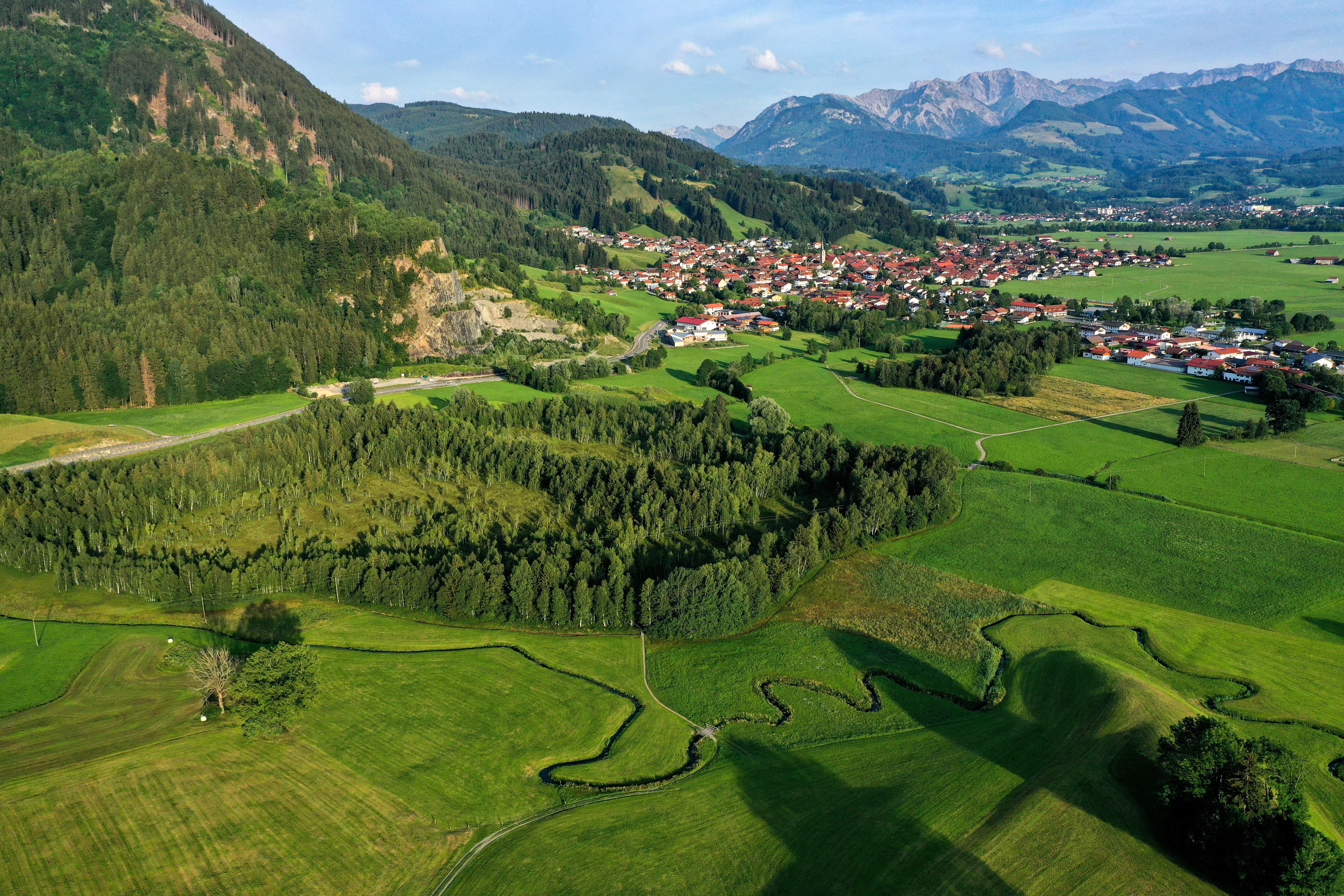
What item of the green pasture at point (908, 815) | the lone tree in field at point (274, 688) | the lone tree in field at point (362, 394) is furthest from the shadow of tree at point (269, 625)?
the lone tree in field at point (362, 394)

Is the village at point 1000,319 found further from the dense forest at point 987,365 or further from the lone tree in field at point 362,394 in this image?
the lone tree in field at point 362,394

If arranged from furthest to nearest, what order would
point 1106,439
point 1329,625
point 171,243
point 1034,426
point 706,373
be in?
point 171,243 < point 706,373 < point 1034,426 < point 1106,439 < point 1329,625

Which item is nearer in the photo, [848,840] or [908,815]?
[848,840]

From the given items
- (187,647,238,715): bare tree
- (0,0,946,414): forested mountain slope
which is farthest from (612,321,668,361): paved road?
(187,647,238,715): bare tree

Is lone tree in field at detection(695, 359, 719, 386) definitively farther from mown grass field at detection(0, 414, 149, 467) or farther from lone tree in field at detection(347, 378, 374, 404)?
mown grass field at detection(0, 414, 149, 467)

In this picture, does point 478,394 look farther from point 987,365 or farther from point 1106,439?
point 1106,439

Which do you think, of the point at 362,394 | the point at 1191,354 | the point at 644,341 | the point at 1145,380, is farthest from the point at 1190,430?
the point at 362,394
